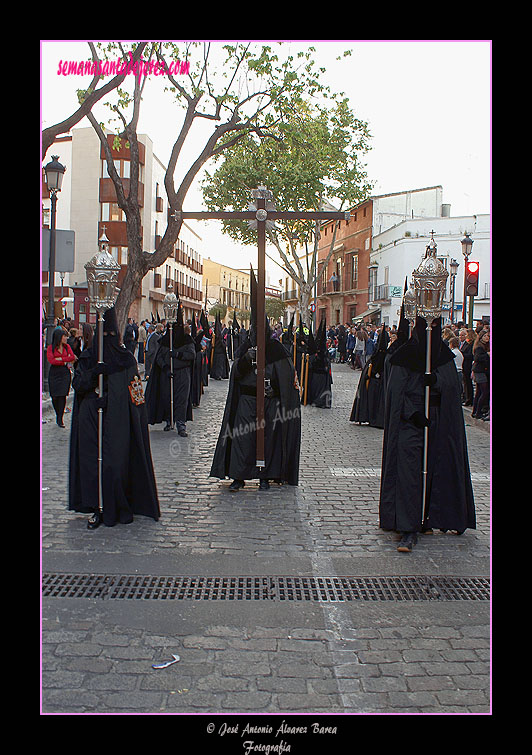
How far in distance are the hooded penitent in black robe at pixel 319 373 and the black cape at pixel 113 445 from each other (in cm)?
1044

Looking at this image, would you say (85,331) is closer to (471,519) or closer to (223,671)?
(471,519)

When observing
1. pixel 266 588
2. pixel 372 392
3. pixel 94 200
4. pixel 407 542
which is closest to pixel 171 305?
pixel 372 392

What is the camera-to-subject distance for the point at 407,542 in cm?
571

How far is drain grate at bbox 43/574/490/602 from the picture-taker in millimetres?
4664

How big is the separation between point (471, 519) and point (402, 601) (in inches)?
66.2

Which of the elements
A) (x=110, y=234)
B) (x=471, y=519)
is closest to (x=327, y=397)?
(x=471, y=519)

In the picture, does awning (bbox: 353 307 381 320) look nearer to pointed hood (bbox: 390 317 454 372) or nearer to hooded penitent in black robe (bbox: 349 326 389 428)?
hooded penitent in black robe (bbox: 349 326 389 428)

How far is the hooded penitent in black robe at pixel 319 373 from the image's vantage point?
16.6 meters

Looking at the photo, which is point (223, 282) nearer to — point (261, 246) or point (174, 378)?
point (174, 378)

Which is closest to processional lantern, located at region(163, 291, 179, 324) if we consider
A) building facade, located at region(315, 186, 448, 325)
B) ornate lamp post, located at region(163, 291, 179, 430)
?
ornate lamp post, located at region(163, 291, 179, 430)

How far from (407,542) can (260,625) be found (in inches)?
76.3

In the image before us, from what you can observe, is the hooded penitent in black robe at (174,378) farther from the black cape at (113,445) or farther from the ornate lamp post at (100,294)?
the ornate lamp post at (100,294)

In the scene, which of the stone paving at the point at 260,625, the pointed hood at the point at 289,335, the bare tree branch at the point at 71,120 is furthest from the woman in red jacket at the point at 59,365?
the stone paving at the point at 260,625

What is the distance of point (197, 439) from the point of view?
37.0 ft
